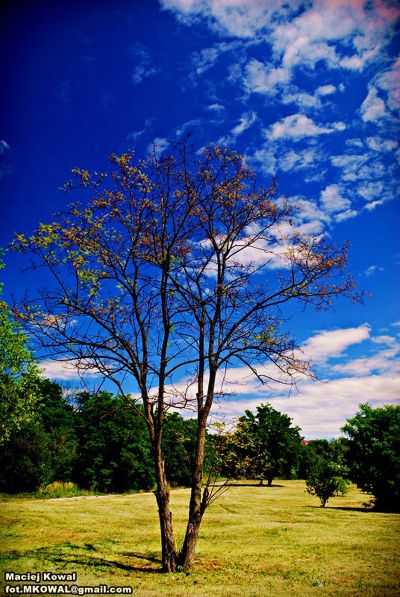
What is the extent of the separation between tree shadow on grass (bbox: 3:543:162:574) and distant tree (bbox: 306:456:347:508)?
894 inches

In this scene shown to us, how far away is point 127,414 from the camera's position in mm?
42938

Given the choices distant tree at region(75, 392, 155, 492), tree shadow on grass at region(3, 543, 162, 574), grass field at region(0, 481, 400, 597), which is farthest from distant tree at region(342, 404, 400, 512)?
distant tree at region(75, 392, 155, 492)

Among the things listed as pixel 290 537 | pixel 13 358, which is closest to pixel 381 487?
pixel 290 537

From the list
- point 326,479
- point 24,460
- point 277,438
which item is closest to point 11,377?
point 24,460

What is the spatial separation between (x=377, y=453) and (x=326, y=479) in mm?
5297

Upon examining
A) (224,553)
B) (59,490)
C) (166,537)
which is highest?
(166,537)

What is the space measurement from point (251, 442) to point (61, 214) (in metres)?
8.92

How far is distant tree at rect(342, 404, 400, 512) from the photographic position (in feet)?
90.9

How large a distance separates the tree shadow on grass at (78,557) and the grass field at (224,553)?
31mm

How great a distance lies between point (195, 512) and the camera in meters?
10.7

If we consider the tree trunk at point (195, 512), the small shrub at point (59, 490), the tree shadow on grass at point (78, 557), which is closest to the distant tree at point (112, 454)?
the small shrub at point (59, 490)

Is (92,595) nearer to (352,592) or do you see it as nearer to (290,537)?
(352,592)

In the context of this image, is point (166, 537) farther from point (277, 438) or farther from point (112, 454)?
point (277, 438)

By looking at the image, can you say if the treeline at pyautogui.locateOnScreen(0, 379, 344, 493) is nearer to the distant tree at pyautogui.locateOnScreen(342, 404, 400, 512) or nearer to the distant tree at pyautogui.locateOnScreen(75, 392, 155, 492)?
the distant tree at pyautogui.locateOnScreen(75, 392, 155, 492)
